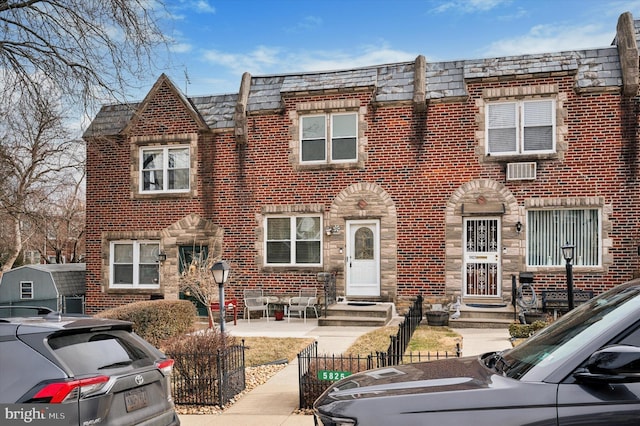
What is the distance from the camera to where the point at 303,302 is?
16.5m

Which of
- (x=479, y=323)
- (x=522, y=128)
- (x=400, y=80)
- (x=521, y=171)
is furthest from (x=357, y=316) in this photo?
(x=400, y=80)

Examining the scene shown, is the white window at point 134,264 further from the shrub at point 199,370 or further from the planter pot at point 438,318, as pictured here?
the shrub at point 199,370

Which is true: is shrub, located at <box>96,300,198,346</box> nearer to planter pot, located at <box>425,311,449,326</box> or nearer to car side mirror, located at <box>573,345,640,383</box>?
planter pot, located at <box>425,311,449,326</box>

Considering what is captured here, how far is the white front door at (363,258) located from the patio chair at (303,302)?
1.00m

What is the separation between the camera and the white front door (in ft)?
54.6

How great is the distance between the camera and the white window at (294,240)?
17188 mm

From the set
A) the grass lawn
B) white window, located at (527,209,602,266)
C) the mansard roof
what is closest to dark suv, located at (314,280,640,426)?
the grass lawn

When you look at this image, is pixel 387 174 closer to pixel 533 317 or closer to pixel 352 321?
pixel 352 321

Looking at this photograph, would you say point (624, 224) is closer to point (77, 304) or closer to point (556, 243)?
point (556, 243)

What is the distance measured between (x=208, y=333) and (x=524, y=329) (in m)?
6.80

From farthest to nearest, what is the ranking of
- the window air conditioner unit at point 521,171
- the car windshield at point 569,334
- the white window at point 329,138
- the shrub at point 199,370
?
the white window at point 329,138 < the window air conditioner unit at point 521,171 < the shrub at point 199,370 < the car windshield at point 569,334

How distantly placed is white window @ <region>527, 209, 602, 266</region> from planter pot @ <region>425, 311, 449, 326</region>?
3010 millimetres

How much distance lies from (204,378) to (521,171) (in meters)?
10.8

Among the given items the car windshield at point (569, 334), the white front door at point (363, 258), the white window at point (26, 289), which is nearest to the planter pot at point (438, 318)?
the white front door at point (363, 258)
